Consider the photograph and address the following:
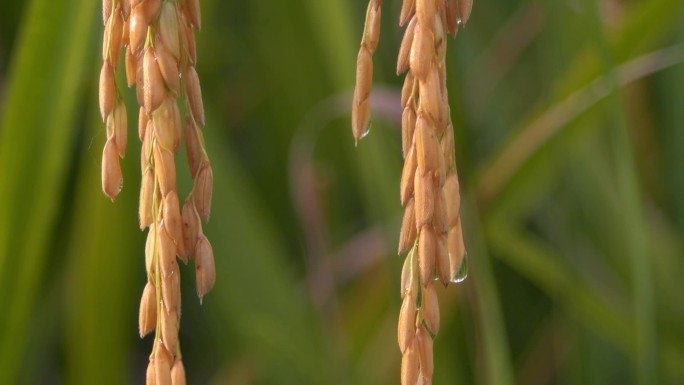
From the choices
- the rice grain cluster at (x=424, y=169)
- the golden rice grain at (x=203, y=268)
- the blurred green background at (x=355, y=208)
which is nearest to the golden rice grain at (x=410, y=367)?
the rice grain cluster at (x=424, y=169)

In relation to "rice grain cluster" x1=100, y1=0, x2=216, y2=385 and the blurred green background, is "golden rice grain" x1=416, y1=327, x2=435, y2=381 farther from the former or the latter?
the blurred green background

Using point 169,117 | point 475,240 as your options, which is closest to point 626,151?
point 475,240

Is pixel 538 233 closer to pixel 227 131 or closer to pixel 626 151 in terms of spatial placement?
pixel 227 131

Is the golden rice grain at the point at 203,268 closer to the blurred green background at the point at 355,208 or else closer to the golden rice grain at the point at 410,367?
the golden rice grain at the point at 410,367

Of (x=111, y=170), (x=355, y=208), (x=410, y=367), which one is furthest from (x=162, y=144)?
(x=355, y=208)

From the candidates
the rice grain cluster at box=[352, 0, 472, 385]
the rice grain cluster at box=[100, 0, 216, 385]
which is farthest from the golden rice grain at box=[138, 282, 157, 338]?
the rice grain cluster at box=[352, 0, 472, 385]

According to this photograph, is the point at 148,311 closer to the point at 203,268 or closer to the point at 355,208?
the point at 203,268
